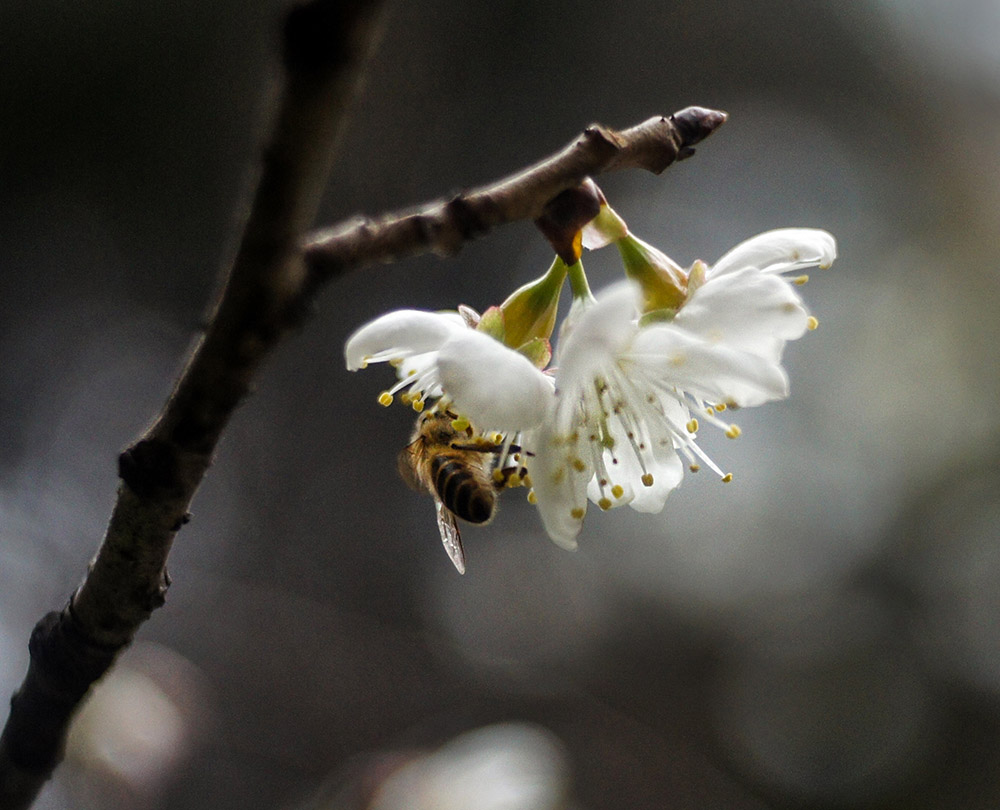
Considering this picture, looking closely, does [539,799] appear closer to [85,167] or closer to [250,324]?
[250,324]

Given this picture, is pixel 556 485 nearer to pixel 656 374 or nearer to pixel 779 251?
pixel 656 374

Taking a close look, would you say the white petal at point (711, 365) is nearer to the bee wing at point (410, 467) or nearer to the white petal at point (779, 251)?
the white petal at point (779, 251)

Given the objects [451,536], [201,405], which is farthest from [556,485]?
[201,405]

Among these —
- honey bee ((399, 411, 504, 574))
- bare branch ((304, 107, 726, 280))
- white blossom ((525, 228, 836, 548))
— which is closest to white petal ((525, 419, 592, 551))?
white blossom ((525, 228, 836, 548))

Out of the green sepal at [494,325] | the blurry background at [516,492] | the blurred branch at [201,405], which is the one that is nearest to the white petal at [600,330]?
the green sepal at [494,325]

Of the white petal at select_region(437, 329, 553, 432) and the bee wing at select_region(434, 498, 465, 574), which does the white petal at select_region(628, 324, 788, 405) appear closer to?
the white petal at select_region(437, 329, 553, 432)

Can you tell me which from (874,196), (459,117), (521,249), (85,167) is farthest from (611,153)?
(874,196)

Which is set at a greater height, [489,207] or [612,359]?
[489,207]
